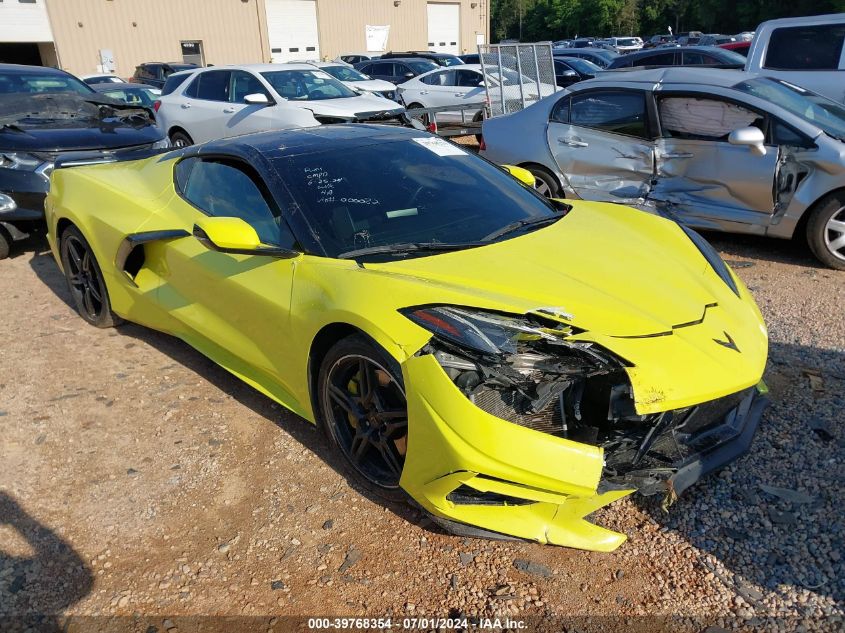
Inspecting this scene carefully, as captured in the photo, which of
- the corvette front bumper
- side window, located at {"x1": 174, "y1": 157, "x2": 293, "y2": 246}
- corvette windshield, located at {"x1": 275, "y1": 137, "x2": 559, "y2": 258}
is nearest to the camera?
the corvette front bumper

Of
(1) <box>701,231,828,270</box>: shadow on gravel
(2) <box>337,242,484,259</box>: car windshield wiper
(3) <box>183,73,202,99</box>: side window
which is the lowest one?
(1) <box>701,231,828,270</box>: shadow on gravel

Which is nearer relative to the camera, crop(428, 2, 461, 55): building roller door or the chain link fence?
the chain link fence

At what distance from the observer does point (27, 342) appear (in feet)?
14.8

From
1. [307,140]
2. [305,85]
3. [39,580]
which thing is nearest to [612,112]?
[307,140]

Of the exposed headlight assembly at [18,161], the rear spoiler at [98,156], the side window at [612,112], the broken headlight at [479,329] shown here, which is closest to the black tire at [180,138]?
the rear spoiler at [98,156]

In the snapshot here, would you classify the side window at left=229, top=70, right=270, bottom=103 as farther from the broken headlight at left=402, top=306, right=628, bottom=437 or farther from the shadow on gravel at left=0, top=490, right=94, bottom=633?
the broken headlight at left=402, top=306, right=628, bottom=437

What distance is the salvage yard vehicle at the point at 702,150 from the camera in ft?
17.1

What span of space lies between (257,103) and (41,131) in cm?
369

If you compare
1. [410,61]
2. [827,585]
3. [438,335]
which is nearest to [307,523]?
[438,335]

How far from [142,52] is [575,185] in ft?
104

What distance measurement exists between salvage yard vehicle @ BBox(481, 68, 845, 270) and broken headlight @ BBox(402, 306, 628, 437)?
12.2 feet

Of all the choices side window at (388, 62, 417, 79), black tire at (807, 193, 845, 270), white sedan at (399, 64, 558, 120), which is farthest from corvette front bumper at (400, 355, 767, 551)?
side window at (388, 62, 417, 79)

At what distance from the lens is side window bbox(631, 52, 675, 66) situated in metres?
13.3

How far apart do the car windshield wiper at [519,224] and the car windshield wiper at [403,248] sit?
19 centimetres
